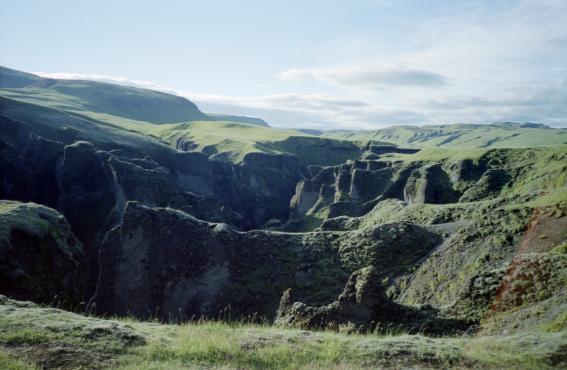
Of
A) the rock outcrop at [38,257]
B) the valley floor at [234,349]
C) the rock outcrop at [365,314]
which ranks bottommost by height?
the rock outcrop at [38,257]

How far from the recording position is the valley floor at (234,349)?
42.5 feet

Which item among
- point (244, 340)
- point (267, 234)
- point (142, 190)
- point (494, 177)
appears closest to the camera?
point (244, 340)

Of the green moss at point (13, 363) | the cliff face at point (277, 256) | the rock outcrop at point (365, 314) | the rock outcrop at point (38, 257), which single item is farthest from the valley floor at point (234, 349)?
the rock outcrop at point (38, 257)

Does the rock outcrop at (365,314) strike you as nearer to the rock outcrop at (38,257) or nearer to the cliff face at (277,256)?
the cliff face at (277,256)

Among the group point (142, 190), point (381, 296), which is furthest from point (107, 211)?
point (381, 296)

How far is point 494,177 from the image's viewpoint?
89312mm

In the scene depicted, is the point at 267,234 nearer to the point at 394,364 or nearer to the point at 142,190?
the point at 394,364

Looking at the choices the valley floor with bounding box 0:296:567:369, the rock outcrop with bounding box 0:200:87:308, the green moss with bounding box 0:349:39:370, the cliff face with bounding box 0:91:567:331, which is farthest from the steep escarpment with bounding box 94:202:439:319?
the green moss with bounding box 0:349:39:370

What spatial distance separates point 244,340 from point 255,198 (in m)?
106

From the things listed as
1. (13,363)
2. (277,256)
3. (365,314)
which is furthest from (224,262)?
(13,363)

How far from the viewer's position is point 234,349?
1416cm

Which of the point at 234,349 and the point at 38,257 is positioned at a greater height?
the point at 234,349

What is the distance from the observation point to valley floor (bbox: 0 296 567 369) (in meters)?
12.9

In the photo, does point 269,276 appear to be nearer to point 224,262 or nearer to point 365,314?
point 224,262
